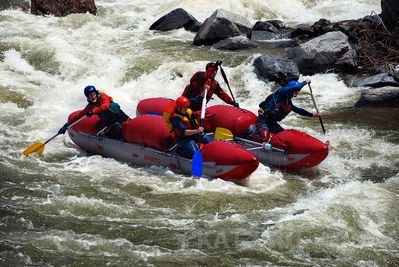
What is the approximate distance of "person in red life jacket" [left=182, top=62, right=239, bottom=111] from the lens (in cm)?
792

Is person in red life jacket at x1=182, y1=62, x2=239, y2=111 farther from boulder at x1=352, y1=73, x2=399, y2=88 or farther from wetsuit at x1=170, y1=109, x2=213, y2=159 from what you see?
boulder at x1=352, y1=73, x2=399, y2=88

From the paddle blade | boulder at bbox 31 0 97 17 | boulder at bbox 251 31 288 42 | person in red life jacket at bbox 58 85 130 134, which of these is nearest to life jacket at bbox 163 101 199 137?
the paddle blade

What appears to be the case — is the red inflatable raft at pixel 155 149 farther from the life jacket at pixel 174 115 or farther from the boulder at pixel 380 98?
the boulder at pixel 380 98

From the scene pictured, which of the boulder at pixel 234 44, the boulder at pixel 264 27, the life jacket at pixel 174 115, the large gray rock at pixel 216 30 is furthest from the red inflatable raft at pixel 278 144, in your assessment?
the boulder at pixel 264 27

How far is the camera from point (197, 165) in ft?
21.5

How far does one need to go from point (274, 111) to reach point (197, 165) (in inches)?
62.7

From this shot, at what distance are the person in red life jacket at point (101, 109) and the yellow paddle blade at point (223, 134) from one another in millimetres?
1495

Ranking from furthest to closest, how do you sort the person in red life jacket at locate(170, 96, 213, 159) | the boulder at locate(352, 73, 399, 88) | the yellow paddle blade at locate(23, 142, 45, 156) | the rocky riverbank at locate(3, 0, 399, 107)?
the rocky riverbank at locate(3, 0, 399, 107), the boulder at locate(352, 73, 399, 88), the yellow paddle blade at locate(23, 142, 45, 156), the person in red life jacket at locate(170, 96, 213, 159)

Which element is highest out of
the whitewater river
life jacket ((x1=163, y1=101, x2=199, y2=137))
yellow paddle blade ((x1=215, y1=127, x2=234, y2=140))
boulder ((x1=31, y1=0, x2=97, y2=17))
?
boulder ((x1=31, y1=0, x2=97, y2=17))

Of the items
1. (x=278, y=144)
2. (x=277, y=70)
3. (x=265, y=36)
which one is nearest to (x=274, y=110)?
(x=278, y=144)

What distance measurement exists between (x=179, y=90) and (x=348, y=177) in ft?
16.9

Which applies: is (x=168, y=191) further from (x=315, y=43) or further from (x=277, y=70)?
(x=315, y=43)

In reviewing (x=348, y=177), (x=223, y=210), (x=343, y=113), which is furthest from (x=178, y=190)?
(x=343, y=113)

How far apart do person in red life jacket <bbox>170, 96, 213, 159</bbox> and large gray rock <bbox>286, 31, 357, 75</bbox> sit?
5.61 metres
